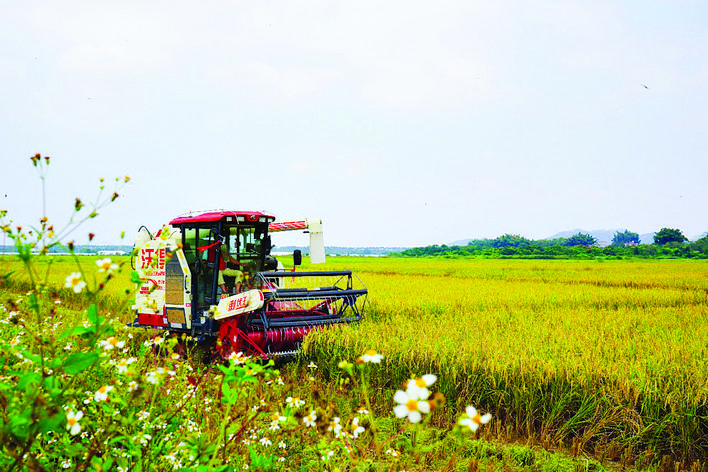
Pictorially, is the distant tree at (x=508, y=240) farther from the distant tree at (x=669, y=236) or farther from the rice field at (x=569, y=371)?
the rice field at (x=569, y=371)

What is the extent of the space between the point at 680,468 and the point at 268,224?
280 inches

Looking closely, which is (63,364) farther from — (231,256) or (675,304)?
(675,304)

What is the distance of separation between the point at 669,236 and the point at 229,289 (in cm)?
9995

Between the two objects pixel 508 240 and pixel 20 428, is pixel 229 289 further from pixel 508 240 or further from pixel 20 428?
pixel 508 240

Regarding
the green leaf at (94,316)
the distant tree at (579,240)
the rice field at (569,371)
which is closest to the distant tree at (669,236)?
the distant tree at (579,240)

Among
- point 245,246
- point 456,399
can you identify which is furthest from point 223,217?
point 456,399

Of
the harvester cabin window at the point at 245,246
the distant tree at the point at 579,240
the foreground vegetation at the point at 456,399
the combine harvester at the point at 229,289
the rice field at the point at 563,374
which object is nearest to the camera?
the foreground vegetation at the point at 456,399

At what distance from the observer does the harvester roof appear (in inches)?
311

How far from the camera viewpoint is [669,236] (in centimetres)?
8662

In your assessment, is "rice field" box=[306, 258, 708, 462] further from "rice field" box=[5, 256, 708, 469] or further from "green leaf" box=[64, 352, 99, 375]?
"green leaf" box=[64, 352, 99, 375]

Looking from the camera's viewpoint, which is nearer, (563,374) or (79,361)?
(79,361)

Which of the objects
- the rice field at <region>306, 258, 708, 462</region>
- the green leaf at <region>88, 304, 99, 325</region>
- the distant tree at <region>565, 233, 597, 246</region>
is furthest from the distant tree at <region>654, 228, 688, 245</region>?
the green leaf at <region>88, 304, 99, 325</region>

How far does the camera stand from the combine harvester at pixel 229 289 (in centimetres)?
727

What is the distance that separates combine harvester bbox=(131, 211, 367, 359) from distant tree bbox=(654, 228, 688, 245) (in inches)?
3812
